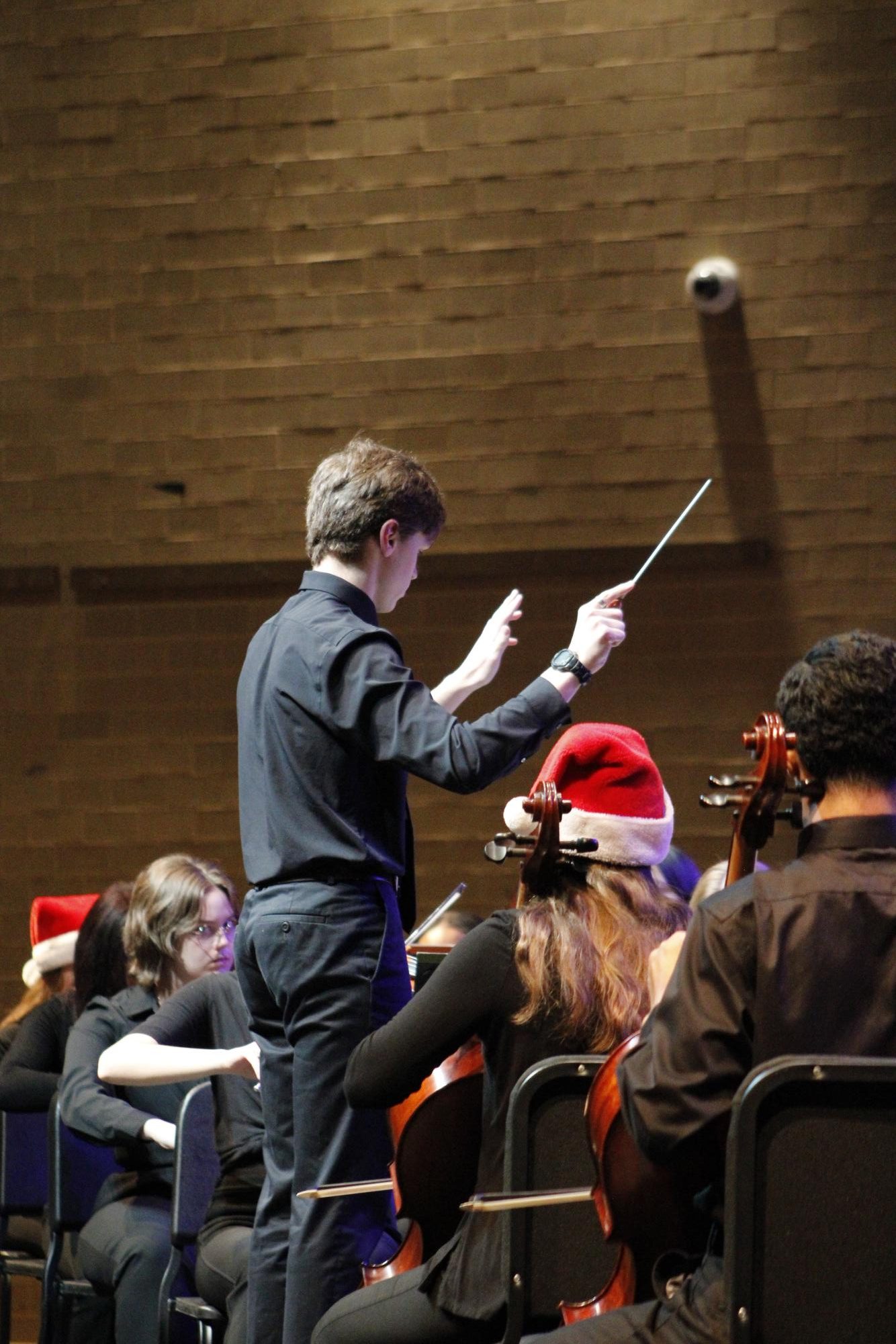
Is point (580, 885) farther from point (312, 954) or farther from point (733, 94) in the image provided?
point (733, 94)

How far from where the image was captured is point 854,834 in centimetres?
152

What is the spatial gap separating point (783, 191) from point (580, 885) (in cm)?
322

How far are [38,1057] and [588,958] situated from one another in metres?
2.44

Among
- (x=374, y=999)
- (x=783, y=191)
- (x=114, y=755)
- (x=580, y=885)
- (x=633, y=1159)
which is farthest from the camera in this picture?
(x=114, y=755)

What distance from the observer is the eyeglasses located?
3443mm

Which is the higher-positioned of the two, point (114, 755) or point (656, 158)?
point (656, 158)

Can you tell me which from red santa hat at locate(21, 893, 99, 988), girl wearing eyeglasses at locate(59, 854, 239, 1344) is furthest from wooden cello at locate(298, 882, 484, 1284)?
red santa hat at locate(21, 893, 99, 988)

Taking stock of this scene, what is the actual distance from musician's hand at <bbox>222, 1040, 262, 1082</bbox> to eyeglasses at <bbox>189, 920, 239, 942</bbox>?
28.4 inches

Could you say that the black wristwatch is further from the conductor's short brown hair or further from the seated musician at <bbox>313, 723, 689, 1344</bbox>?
the seated musician at <bbox>313, 723, 689, 1344</bbox>

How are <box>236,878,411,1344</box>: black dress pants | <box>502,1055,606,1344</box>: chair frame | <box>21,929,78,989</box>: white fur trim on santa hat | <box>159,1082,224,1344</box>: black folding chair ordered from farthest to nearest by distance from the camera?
<box>21,929,78,989</box>: white fur trim on santa hat, <box>159,1082,224,1344</box>: black folding chair, <box>236,878,411,1344</box>: black dress pants, <box>502,1055,606,1344</box>: chair frame

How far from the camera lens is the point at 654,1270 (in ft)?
5.55

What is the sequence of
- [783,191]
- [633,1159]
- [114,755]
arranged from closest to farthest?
[633,1159] < [783,191] < [114,755]

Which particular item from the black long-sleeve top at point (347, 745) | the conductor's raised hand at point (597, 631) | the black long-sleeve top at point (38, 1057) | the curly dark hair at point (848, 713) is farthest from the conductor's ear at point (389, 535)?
the black long-sleeve top at point (38, 1057)

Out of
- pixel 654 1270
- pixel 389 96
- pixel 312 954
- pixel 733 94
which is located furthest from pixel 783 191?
pixel 654 1270
